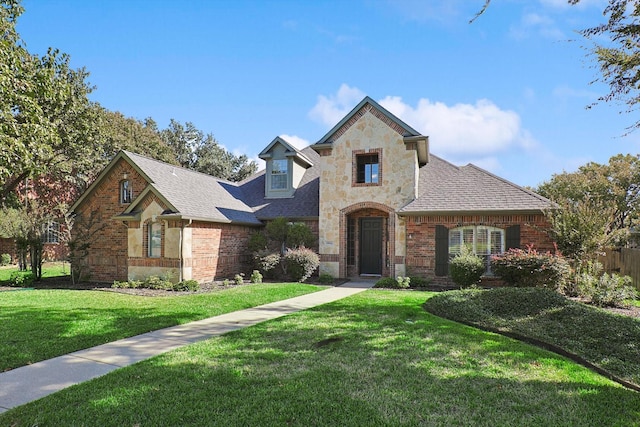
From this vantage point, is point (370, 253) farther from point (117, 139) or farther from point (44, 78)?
point (117, 139)

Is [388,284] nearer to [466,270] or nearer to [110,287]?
[466,270]

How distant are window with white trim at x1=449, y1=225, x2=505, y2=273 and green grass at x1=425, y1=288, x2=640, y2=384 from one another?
472cm

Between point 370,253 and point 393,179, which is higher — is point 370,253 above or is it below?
below

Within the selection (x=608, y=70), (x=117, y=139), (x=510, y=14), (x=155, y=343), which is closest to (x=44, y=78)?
(x=155, y=343)

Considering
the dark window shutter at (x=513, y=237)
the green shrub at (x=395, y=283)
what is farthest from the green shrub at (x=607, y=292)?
the green shrub at (x=395, y=283)

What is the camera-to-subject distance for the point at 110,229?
16406 mm

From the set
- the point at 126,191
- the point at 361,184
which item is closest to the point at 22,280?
the point at 126,191

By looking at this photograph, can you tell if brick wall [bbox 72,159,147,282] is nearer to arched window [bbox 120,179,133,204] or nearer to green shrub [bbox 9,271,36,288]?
arched window [bbox 120,179,133,204]

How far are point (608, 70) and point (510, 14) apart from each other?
3.17 metres

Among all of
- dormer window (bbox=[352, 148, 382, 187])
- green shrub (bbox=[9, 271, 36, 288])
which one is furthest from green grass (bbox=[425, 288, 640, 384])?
green shrub (bbox=[9, 271, 36, 288])

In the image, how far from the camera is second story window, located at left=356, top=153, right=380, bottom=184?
17.0 m

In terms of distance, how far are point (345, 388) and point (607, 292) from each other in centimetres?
975

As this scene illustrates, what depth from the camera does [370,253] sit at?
17453mm

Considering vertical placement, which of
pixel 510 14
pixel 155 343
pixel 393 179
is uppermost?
pixel 510 14
